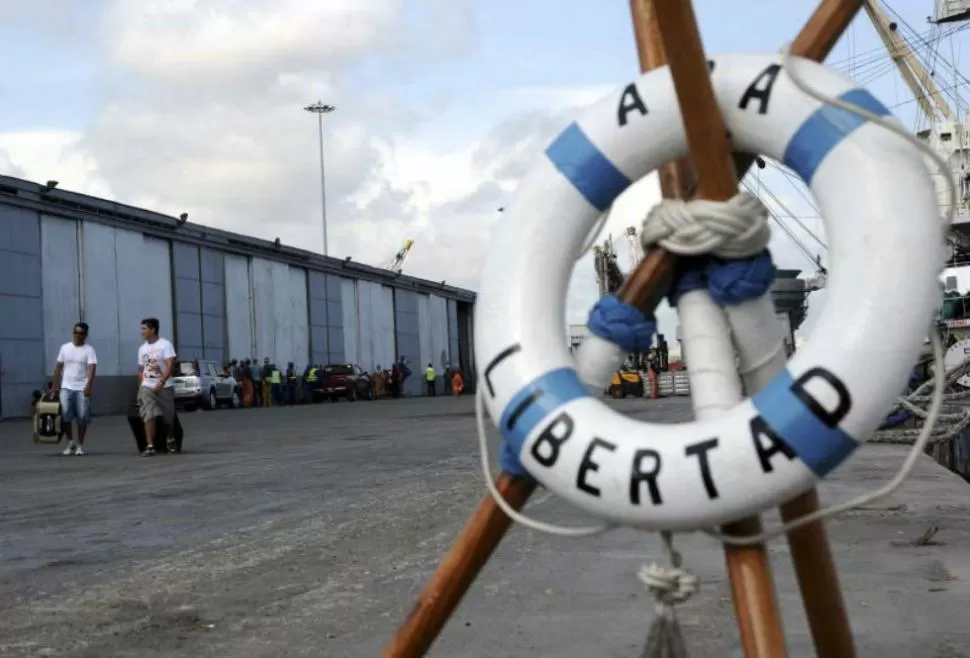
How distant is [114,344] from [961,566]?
3306 centimetres

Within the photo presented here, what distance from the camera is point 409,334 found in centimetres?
6119

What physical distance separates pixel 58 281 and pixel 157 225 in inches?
220

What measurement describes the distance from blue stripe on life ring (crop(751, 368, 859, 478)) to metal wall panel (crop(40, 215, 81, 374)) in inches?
1274

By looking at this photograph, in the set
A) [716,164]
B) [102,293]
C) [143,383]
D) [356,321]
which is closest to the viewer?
[716,164]

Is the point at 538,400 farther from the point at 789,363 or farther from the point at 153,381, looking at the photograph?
the point at 153,381

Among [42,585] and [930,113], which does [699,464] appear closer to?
[42,585]

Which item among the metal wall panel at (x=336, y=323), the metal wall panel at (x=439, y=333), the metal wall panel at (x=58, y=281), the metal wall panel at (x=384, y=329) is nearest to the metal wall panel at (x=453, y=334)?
the metal wall panel at (x=439, y=333)

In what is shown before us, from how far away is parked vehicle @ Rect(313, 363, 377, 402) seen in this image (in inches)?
1763

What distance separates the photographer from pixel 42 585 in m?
5.22

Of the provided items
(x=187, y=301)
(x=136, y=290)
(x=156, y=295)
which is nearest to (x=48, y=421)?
(x=136, y=290)

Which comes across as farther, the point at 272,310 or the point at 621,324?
the point at 272,310

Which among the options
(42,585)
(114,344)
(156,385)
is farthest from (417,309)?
(42,585)

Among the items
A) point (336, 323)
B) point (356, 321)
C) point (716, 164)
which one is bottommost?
point (716, 164)

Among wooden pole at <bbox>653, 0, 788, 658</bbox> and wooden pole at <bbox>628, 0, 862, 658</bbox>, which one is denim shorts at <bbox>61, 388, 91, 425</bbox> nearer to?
wooden pole at <bbox>628, 0, 862, 658</bbox>
